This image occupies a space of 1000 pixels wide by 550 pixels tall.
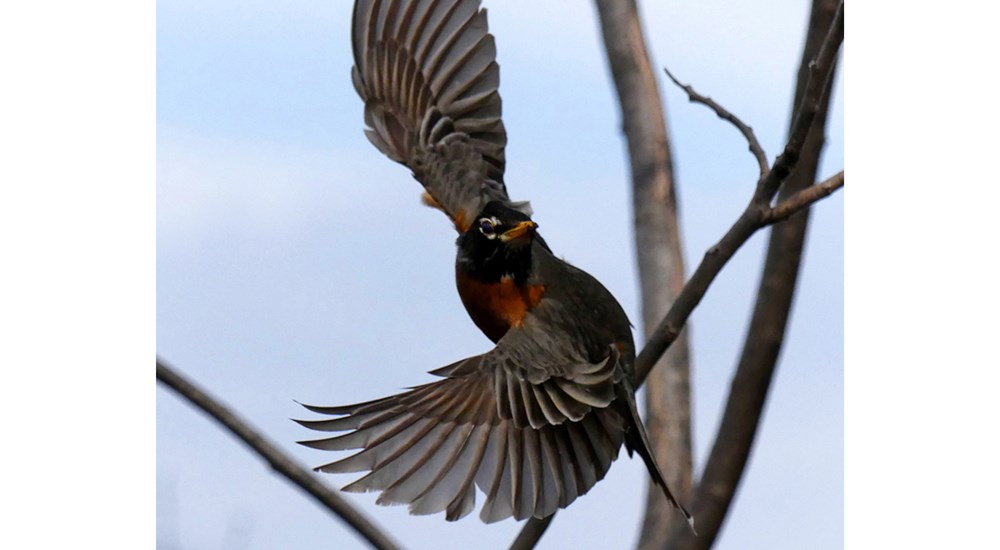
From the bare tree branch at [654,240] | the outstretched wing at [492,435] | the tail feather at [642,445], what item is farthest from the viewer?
the bare tree branch at [654,240]

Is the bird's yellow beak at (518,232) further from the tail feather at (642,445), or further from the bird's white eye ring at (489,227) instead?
the tail feather at (642,445)

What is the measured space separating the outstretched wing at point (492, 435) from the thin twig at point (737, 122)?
0.94ft

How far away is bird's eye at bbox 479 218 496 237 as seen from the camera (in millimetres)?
1457

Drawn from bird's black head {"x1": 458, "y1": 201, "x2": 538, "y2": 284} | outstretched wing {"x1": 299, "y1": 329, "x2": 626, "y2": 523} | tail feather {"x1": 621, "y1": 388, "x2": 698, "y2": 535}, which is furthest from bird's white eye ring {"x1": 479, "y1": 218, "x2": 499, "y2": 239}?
tail feather {"x1": 621, "y1": 388, "x2": 698, "y2": 535}

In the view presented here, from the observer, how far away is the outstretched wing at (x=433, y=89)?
163cm

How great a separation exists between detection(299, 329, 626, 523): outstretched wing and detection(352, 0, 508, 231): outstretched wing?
33 centimetres

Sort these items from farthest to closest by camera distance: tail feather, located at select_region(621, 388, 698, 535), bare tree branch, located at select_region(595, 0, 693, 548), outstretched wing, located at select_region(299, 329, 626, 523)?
bare tree branch, located at select_region(595, 0, 693, 548) → tail feather, located at select_region(621, 388, 698, 535) → outstretched wing, located at select_region(299, 329, 626, 523)

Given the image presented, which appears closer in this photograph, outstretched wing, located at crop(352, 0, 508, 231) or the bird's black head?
the bird's black head

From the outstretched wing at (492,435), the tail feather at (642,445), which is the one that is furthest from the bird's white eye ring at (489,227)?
the tail feather at (642,445)

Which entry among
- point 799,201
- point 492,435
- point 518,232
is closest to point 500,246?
point 518,232

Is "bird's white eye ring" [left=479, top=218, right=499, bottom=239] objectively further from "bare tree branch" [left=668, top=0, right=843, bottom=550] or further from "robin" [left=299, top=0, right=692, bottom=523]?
"bare tree branch" [left=668, top=0, right=843, bottom=550]

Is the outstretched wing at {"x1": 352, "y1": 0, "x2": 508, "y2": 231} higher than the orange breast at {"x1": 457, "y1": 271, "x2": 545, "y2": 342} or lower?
higher
